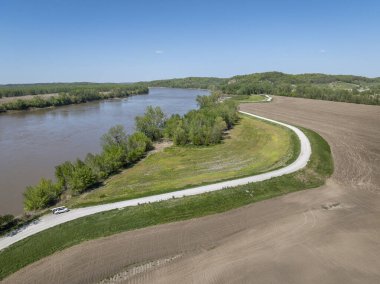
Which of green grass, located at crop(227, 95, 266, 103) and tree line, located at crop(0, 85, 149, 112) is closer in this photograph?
tree line, located at crop(0, 85, 149, 112)

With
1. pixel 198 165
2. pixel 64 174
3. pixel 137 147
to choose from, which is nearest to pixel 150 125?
pixel 137 147

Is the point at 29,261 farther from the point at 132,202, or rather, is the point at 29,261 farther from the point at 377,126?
the point at 377,126

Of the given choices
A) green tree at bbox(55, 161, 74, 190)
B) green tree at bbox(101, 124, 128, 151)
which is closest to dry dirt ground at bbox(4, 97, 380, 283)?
green tree at bbox(55, 161, 74, 190)

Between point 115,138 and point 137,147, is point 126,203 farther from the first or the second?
point 115,138

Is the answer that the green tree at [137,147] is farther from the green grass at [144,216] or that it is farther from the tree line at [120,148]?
the green grass at [144,216]

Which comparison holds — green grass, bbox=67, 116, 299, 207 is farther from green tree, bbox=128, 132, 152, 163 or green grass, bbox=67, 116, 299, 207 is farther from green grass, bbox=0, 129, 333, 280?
green grass, bbox=0, 129, 333, 280

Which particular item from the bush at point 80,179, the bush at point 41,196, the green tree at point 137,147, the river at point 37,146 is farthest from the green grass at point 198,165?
the river at point 37,146

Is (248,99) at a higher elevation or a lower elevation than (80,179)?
higher
